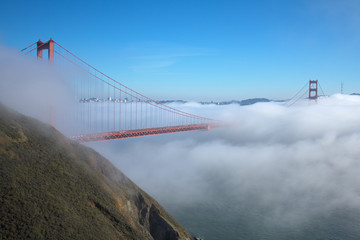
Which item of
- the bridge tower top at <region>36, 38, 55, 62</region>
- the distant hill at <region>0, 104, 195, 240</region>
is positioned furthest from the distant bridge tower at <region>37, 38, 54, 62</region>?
the distant hill at <region>0, 104, 195, 240</region>

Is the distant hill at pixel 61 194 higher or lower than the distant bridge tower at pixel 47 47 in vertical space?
lower

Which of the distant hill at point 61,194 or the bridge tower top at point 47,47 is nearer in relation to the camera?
the distant hill at point 61,194

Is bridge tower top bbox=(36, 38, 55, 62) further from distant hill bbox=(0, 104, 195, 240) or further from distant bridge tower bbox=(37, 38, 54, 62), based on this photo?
distant hill bbox=(0, 104, 195, 240)

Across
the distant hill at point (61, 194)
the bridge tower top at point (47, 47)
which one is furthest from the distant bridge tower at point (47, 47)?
the distant hill at point (61, 194)

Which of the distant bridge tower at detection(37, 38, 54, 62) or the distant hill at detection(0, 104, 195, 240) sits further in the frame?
the distant bridge tower at detection(37, 38, 54, 62)

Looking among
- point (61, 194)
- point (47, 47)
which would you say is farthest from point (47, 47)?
point (61, 194)

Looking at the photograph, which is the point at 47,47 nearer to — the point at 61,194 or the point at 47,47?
the point at 47,47

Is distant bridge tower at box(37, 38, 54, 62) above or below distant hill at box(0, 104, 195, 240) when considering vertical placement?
above

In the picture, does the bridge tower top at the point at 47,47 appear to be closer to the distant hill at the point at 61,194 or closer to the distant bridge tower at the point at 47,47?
the distant bridge tower at the point at 47,47
